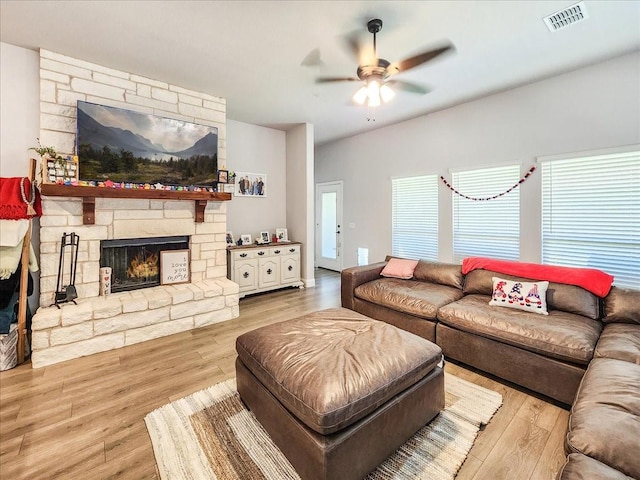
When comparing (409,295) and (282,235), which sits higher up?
(282,235)

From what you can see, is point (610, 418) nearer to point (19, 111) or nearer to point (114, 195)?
point (114, 195)

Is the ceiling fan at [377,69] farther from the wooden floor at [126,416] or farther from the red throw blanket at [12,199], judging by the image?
the red throw blanket at [12,199]

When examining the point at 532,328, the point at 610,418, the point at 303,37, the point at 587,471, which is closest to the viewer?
the point at 587,471

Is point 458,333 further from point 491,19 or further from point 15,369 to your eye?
point 15,369

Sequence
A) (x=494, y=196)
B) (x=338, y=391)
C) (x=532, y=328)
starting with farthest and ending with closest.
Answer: (x=494, y=196) → (x=532, y=328) → (x=338, y=391)

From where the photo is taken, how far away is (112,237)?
3.31 meters

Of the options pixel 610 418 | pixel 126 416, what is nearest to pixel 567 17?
pixel 610 418

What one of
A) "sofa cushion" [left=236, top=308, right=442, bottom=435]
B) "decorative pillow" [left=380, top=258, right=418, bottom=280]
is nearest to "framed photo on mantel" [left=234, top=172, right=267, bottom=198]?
"decorative pillow" [left=380, top=258, right=418, bottom=280]

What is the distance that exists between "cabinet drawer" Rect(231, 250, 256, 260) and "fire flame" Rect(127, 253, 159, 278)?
1.10 m

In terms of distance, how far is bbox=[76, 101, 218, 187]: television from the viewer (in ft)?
10.1

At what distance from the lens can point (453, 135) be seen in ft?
14.5

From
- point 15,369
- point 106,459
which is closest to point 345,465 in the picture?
point 106,459

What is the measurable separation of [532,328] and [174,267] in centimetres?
386

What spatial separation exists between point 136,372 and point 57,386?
54 centimetres
